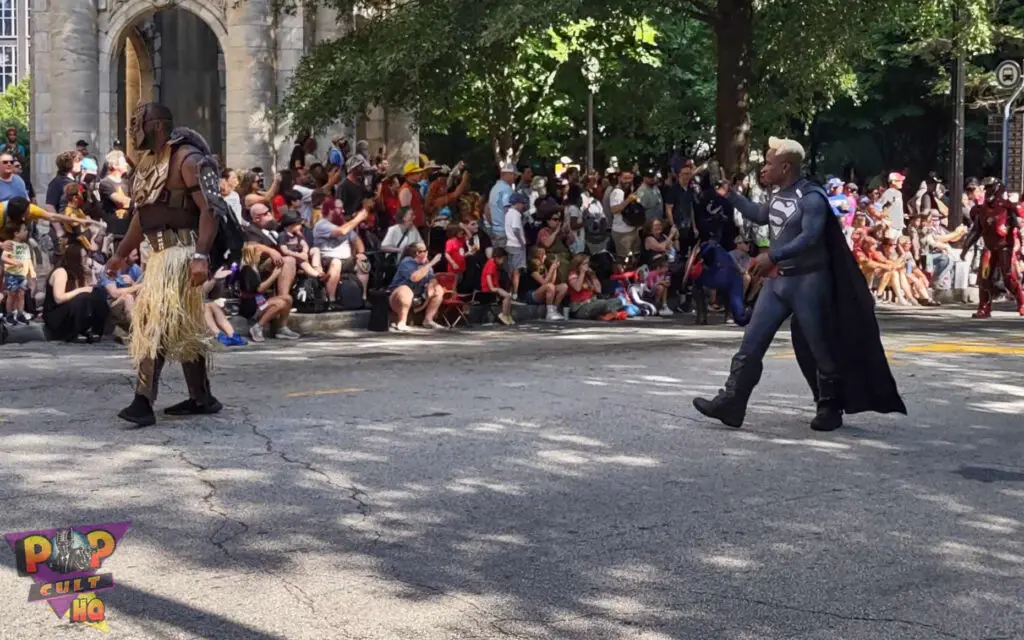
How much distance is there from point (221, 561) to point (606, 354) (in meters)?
8.94

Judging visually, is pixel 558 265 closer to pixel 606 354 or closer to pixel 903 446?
pixel 606 354

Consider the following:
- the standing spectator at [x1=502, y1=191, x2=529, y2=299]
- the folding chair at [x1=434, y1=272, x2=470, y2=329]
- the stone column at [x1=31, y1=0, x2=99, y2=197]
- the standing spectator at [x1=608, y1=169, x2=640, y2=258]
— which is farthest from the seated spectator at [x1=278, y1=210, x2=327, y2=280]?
the stone column at [x1=31, y1=0, x2=99, y2=197]

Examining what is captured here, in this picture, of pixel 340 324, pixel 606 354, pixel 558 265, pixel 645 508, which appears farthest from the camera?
pixel 558 265

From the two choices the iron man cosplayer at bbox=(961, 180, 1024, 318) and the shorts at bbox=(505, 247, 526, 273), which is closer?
the shorts at bbox=(505, 247, 526, 273)

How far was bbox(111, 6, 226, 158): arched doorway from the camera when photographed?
4597cm

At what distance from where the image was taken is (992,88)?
4428 centimetres

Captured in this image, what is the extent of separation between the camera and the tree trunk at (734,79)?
2605 centimetres

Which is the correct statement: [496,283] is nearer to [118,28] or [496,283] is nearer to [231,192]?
[231,192]

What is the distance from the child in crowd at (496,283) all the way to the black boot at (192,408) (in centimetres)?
1038

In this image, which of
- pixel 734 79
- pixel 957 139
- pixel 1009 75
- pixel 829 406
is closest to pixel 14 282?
pixel 829 406

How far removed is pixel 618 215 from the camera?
2438cm

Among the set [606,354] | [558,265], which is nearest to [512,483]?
[606,354]

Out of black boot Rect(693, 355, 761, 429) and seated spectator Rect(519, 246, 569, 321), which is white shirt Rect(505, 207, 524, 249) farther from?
black boot Rect(693, 355, 761, 429)

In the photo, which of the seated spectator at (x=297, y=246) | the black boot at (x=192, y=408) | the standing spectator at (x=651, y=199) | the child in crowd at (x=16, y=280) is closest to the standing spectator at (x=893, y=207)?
the standing spectator at (x=651, y=199)
